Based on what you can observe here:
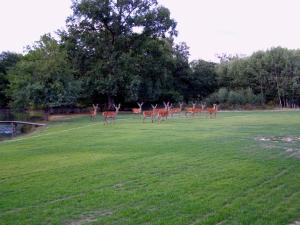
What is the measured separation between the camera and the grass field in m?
7.07

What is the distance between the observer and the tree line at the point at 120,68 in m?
39.2

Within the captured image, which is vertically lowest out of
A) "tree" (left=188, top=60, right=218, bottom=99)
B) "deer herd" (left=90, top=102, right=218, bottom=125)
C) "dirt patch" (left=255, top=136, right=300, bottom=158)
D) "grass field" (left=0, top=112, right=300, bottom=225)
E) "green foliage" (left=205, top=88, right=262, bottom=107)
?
"grass field" (left=0, top=112, right=300, bottom=225)

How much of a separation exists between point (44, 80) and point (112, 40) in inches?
664

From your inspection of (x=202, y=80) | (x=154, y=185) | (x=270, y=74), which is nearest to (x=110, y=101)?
(x=202, y=80)

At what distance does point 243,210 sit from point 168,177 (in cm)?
316

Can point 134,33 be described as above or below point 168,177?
above

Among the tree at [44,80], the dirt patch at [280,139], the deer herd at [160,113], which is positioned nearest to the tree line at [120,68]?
the tree at [44,80]

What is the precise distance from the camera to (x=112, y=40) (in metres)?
53.5

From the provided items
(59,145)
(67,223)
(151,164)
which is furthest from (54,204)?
(59,145)

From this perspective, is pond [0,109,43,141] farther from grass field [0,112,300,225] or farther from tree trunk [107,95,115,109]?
grass field [0,112,300,225]

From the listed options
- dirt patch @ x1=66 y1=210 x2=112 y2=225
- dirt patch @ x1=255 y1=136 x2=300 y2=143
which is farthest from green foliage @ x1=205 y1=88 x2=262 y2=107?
dirt patch @ x1=66 y1=210 x2=112 y2=225

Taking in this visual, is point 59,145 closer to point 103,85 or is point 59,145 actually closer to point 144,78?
point 103,85

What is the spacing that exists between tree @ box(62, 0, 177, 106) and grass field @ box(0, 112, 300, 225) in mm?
34236

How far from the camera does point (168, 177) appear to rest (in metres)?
10.2
